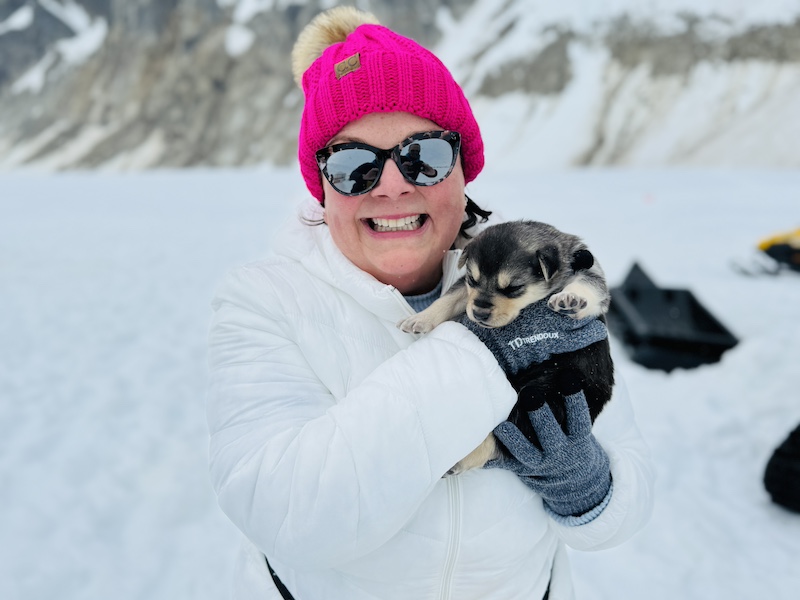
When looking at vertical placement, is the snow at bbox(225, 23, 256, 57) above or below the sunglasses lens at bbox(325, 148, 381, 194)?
below

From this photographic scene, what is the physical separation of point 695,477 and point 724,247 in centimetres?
856

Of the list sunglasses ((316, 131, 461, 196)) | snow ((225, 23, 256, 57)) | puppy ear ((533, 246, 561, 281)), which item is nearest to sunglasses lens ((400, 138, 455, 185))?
sunglasses ((316, 131, 461, 196))

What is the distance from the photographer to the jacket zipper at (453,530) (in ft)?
5.16

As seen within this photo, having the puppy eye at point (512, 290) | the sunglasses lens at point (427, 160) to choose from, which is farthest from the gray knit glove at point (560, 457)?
the sunglasses lens at point (427, 160)

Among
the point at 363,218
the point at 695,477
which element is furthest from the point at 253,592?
the point at 695,477

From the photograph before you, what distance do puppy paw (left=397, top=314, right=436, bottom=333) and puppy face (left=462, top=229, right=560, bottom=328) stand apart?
0.58 feet

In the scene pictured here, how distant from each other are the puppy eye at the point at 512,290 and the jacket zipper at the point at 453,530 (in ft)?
2.21

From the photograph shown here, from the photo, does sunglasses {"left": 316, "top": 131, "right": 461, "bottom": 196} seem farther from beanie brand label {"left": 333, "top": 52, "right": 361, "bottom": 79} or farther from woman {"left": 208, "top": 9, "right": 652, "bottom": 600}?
beanie brand label {"left": 333, "top": 52, "right": 361, "bottom": 79}

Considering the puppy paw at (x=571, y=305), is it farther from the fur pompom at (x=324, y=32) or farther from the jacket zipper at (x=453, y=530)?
the fur pompom at (x=324, y=32)

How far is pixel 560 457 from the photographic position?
160 centimetres

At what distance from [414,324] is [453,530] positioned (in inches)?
23.1

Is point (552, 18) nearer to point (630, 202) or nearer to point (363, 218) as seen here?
point (630, 202)

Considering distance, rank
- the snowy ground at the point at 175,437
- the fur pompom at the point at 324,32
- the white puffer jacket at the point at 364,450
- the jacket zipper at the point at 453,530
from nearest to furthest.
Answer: the white puffer jacket at the point at 364,450 < the jacket zipper at the point at 453,530 < the fur pompom at the point at 324,32 < the snowy ground at the point at 175,437

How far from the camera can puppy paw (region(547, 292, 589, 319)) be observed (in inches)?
71.6
